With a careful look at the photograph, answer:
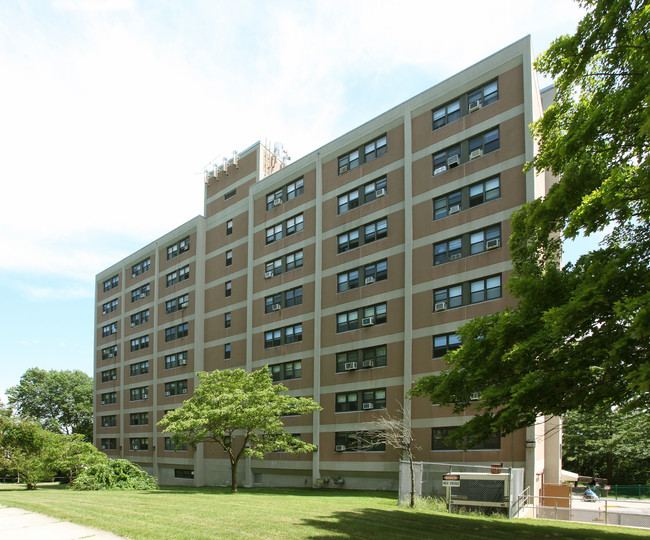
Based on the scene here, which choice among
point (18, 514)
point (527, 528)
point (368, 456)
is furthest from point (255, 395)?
point (527, 528)

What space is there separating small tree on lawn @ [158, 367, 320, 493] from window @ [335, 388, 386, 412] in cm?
332

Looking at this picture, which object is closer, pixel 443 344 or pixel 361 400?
pixel 443 344

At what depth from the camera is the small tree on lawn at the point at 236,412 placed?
96.6ft

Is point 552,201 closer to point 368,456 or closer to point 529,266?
point 529,266

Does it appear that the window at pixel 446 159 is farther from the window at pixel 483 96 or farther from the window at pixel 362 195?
the window at pixel 362 195

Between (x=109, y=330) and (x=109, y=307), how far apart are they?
9.60 ft

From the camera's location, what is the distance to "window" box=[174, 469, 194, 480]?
47.7 m

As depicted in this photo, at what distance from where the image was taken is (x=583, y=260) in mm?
13609

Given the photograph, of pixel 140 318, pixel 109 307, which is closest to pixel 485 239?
pixel 140 318

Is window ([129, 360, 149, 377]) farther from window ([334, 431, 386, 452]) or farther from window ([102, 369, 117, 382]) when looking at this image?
window ([334, 431, 386, 452])

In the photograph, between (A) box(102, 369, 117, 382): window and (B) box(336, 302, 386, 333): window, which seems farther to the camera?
(A) box(102, 369, 117, 382): window

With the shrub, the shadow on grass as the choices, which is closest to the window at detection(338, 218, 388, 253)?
the shrub

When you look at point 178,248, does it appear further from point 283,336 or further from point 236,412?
point 236,412

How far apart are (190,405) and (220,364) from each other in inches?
616
